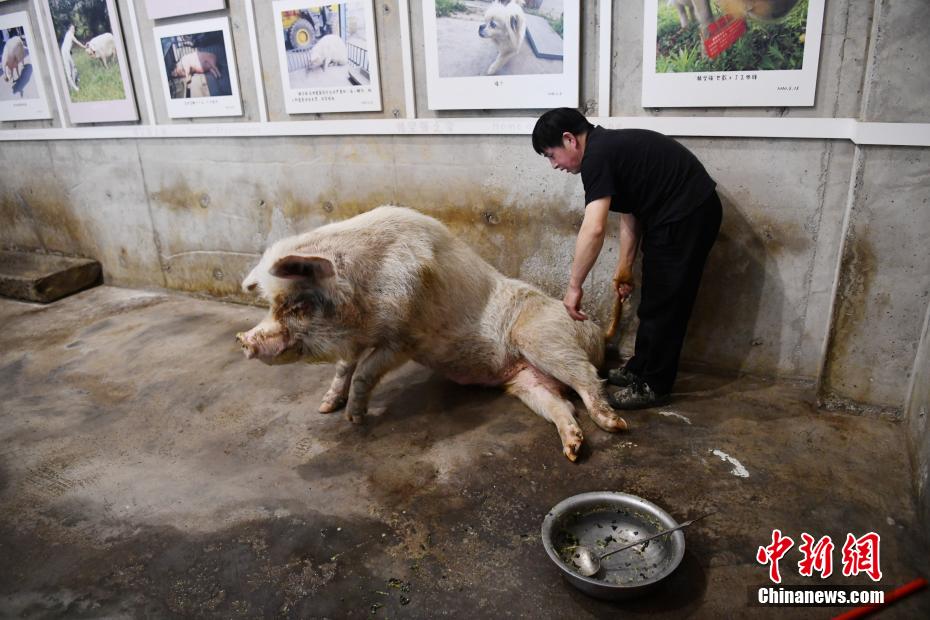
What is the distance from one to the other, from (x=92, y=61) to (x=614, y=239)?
215 inches

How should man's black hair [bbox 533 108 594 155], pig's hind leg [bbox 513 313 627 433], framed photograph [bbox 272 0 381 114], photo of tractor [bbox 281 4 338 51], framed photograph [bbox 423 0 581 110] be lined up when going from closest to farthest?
man's black hair [bbox 533 108 594 155] → pig's hind leg [bbox 513 313 627 433] → framed photograph [bbox 423 0 581 110] → framed photograph [bbox 272 0 381 114] → photo of tractor [bbox 281 4 338 51]

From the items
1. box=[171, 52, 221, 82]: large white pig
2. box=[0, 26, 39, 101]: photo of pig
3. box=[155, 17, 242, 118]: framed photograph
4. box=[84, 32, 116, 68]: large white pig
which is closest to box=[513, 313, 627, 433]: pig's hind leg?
box=[155, 17, 242, 118]: framed photograph

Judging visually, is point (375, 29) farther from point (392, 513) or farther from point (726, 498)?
point (726, 498)

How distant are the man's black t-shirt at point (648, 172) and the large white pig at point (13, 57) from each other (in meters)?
6.48

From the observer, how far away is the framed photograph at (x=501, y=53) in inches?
155

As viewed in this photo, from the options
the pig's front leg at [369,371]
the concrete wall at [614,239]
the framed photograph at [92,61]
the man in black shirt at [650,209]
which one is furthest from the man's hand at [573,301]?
the framed photograph at [92,61]

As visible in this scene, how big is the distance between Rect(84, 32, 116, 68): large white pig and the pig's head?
3893 mm

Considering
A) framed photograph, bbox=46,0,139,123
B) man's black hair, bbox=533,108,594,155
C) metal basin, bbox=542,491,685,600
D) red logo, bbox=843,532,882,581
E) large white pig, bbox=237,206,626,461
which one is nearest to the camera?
metal basin, bbox=542,491,685,600

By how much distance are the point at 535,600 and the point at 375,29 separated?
3.99m

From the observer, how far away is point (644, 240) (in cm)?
371

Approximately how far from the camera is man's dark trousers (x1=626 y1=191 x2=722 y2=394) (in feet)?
11.6

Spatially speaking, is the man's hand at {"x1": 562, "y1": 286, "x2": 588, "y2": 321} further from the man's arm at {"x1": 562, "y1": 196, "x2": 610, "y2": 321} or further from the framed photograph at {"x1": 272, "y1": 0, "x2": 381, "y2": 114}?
the framed photograph at {"x1": 272, "y1": 0, "x2": 381, "y2": 114}

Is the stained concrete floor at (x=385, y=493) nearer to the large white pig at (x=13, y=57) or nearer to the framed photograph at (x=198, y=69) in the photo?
the framed photograph at (x=198, y=69)

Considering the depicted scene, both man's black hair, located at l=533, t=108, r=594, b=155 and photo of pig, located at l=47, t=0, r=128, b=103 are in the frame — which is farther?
photo of pig, located at l=47, t=0, r=128, b=103
